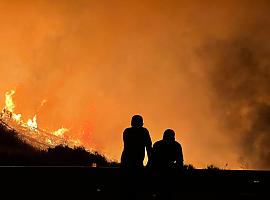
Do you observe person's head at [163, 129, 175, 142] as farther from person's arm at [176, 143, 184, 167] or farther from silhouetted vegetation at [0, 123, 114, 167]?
silhouetted vegetation at [0, 123, 114, 167]

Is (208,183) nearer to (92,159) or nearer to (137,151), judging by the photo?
(137,151)

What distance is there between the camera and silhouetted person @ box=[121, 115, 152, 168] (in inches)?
490

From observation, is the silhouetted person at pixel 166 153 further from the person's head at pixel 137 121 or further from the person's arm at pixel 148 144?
the person's head at pixel 137 121

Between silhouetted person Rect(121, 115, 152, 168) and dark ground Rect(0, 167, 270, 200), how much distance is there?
A: 794mm

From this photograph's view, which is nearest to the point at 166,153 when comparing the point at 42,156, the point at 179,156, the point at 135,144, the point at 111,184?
the point at 179,156

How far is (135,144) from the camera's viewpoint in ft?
40.9

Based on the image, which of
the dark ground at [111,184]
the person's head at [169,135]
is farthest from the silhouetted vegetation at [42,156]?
the person's head at [169,135]

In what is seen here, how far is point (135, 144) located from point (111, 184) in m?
2.79

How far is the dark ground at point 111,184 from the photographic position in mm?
14203

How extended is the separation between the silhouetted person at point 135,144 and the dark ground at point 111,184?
794mm

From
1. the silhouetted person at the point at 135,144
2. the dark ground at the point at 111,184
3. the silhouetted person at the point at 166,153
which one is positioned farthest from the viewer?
the dark ground at the point at 111,184

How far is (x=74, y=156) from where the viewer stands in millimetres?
28656

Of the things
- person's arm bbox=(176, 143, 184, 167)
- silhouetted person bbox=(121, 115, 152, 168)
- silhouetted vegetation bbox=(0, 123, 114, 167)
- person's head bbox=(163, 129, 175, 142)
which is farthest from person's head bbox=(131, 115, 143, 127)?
silhouetted vegetation bbox=(0, 123, 114, 167)

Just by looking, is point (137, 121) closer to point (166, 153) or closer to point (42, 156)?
point (166, 153)
